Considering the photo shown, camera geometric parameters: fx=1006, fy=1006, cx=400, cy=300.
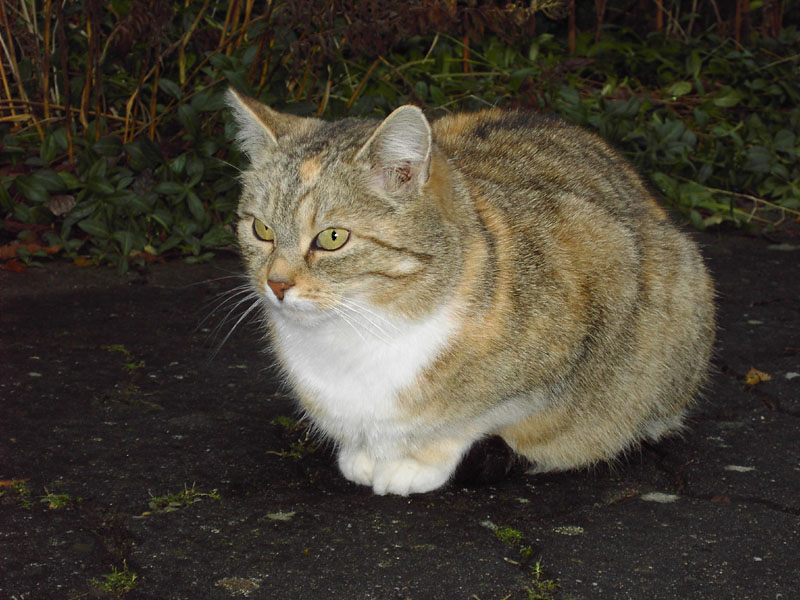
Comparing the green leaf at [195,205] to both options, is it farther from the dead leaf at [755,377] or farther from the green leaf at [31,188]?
the dead leaf at [755,377]

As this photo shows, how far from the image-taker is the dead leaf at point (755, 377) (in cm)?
381

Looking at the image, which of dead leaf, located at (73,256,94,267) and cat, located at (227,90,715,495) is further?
dead leaf, located at (73,256,94,267)

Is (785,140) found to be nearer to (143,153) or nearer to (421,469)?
(143,153)

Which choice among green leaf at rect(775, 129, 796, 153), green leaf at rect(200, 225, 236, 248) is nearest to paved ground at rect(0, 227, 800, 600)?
green leaf at rect(200, 225, 236, 248)

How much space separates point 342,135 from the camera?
2.98 m

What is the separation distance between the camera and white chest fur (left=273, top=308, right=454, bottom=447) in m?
2.77

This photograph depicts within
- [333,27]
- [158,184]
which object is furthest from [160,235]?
[333,27]

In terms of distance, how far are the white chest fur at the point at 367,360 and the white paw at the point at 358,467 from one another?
0.40 ft

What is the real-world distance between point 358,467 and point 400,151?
96 centimetres

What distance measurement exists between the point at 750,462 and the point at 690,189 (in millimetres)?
3037

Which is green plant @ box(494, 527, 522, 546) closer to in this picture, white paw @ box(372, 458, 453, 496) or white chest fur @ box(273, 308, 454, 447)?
white paw @ box(372, 458, 453, 496)

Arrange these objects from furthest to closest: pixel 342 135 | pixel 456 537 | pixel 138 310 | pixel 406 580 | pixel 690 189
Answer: pixel 690 189
pixel 138 310
pixel 342 135
pixel 456 537
pixel 406 580

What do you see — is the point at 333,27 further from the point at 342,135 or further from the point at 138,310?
the point at 342,135

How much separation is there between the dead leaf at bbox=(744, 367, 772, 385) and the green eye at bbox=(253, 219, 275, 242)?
198 cm
